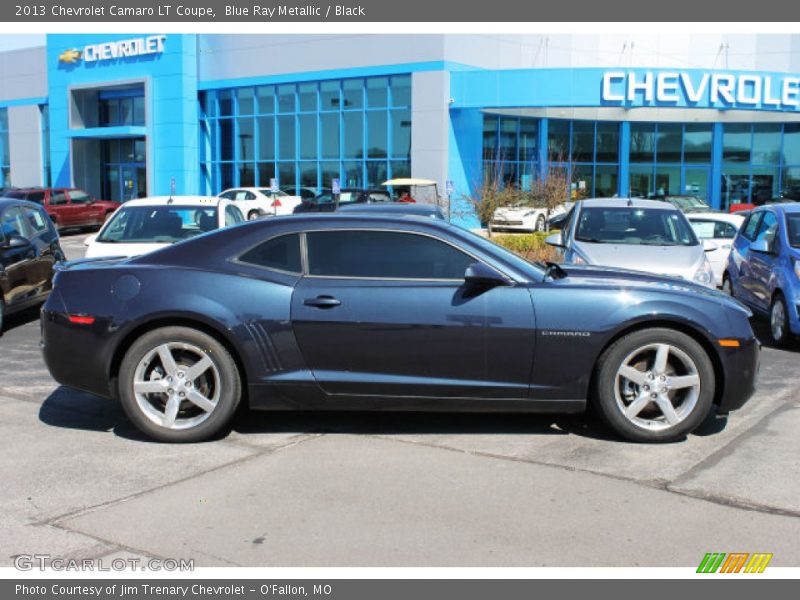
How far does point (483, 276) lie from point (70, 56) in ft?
131

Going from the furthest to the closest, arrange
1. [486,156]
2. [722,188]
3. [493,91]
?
1. [722,188]
2. [486,156]
3. [493,91]

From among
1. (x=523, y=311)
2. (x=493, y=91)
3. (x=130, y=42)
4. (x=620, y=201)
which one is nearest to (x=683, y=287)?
(x=523, y=311)

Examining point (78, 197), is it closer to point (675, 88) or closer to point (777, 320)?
point (675, 88)

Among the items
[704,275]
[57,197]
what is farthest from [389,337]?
[57,197]

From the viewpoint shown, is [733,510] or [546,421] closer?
[733,510]

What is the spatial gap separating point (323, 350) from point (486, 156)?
91.9 ft

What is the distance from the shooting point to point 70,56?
40469mm

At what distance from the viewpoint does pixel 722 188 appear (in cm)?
3600

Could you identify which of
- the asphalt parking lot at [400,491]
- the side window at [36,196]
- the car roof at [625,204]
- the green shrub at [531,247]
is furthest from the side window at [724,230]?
the side window at [36,196]

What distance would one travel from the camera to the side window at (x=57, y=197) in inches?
1224

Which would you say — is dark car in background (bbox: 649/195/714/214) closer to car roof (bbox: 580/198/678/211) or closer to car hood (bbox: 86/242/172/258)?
car roof (bbox: 580/198/678/211)

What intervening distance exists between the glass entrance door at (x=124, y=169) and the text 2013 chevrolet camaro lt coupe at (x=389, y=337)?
3667cm

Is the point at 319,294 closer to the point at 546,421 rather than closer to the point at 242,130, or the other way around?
the point at 546,421

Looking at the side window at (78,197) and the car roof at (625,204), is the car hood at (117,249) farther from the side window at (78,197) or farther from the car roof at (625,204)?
the side window at (78,197)
